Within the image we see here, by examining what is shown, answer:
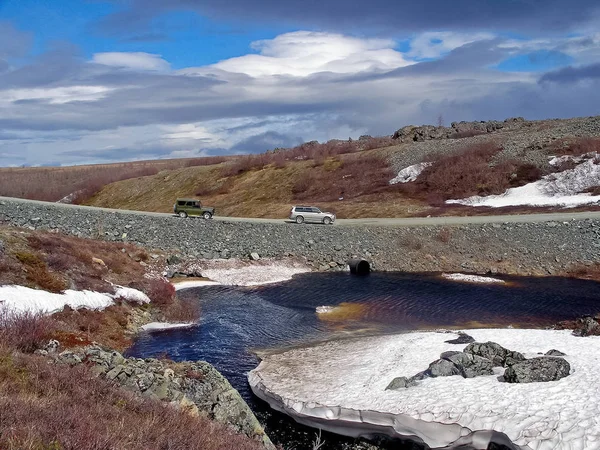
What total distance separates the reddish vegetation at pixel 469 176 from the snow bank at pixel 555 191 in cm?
144

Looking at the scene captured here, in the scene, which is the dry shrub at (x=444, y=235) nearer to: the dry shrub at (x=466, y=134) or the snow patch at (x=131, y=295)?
the snow patch at (x=131, y=295)

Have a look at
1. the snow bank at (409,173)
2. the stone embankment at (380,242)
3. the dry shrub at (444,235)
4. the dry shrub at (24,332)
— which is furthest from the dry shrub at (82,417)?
the snow bank at (409,173)

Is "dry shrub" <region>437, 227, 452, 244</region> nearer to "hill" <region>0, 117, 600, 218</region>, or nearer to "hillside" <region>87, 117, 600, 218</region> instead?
"hillside" <region>87, 117, 600, 218</region>

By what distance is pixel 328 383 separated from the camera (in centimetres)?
1719

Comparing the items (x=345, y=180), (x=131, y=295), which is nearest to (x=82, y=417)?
(x=131, y=295)

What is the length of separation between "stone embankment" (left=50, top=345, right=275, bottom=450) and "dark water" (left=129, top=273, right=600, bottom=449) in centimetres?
219

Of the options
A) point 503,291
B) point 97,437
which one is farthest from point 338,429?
point 503,291

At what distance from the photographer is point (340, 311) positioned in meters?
27.8

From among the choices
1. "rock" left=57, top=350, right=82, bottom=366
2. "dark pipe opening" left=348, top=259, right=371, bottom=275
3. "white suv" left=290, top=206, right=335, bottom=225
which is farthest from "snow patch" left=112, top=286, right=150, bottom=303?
"white suv" left=290, top=206, right=335, bottom=225

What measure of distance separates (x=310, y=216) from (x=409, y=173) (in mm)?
22378

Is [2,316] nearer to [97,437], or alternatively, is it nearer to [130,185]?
[97,437]

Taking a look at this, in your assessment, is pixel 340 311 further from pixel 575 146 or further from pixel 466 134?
pixel 466 134

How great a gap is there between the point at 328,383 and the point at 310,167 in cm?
6343

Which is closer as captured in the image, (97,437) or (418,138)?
(97,437)
